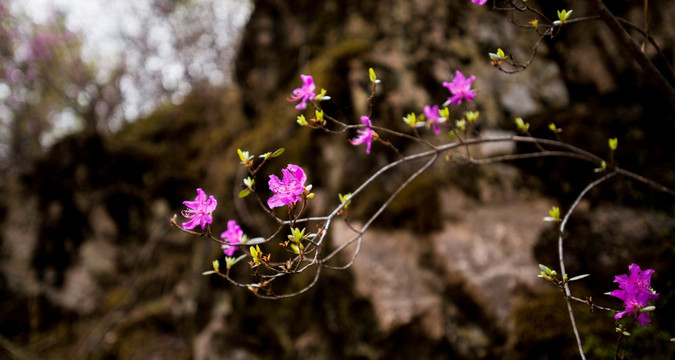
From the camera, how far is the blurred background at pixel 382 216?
6.86 ft

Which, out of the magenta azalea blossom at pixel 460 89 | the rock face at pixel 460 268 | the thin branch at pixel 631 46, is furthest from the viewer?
the rock face at pixel 460 268

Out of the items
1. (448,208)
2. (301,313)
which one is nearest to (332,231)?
(301,313)

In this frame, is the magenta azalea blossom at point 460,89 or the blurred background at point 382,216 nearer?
the magenta azalea blossom at point 460,89

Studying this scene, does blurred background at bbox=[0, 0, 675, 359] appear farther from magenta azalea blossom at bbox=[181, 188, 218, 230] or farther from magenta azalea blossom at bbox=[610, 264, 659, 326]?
magenta azalea blossom at bbox=[181, 188, 218, 230]

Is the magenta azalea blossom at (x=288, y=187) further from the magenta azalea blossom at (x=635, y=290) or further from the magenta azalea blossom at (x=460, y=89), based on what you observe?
the magenta azalea blossom at (x=635, y=290)

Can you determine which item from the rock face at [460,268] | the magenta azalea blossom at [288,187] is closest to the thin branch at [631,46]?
the magenta azalea blossom at [288,187]

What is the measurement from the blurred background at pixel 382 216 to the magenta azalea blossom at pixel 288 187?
87 centimetres

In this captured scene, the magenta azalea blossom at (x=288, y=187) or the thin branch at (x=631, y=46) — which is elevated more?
the thin branch at (x=631, y=46)

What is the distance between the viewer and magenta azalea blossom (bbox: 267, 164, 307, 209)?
1077mm

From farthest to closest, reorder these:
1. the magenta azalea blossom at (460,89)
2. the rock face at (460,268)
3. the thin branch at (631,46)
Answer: the rock face at (460,268)
the magenta azalea blossom at (460,89)
the thin branch at (631,46)

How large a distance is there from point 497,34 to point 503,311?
237 cm

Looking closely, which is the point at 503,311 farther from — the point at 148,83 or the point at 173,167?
the point at 148,83

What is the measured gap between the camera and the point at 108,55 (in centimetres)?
928

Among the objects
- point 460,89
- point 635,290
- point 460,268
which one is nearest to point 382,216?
point 460,268
